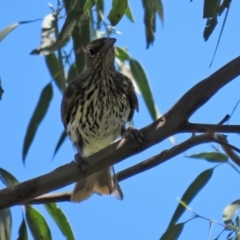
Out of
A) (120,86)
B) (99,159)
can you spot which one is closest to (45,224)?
(99,159)

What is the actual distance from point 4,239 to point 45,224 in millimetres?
221

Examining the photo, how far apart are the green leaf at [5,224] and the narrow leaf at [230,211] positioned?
2.40ft

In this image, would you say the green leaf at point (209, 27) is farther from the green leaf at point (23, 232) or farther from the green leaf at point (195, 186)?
the green leaf at point (23, 232)

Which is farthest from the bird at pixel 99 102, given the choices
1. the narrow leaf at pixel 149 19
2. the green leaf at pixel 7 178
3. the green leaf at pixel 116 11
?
the green leaf at pixel 116 11

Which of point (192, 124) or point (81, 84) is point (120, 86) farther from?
A: point (192, 124)

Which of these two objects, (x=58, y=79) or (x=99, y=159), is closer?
(x=99, y=159)

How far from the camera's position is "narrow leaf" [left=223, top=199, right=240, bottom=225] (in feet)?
8.20

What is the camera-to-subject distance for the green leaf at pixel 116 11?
85.5 inches

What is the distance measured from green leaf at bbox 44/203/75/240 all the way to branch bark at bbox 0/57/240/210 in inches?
22.8

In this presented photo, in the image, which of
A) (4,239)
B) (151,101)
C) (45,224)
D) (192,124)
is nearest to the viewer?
(192,124)

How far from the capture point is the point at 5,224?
249cm

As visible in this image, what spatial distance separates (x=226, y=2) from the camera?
2104 mm

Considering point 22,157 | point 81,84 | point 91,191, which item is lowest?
point 91,191

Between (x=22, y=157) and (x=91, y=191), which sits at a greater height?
(x=22, y=157)
